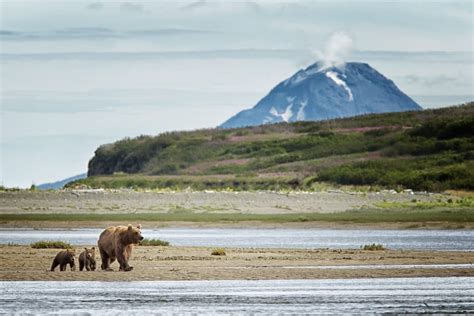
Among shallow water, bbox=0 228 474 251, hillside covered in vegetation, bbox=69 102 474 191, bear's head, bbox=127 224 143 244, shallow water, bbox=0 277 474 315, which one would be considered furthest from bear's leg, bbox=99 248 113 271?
hillside covered in vegetation, bbox=69 102 474 191

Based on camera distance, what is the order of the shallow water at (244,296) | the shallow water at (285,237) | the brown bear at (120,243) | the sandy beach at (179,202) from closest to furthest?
the shallow water at (244,296) → the brown bear at (120,243) → the shallow water at (285,237) → the sandy beach at (179,202)

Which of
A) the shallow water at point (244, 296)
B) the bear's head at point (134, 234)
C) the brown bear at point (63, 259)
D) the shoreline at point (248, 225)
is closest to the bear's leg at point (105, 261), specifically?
the brown bear at point (63, 259)

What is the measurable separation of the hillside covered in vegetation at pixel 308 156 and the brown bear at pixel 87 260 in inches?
1691

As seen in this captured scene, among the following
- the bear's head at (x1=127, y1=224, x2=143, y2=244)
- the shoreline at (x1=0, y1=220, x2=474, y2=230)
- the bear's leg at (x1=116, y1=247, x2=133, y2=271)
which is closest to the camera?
the bear's head at (x1=127, y1=224, x2=143, y2=244)

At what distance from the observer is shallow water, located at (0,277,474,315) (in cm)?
2084

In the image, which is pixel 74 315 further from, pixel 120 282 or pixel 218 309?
pixel 120 282

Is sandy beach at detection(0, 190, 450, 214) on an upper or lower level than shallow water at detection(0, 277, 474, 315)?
upper

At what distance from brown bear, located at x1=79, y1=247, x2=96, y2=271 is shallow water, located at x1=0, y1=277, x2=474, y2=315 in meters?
2.08

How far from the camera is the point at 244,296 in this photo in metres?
23.0

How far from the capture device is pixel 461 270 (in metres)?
27.9

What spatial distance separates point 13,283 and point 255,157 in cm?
7768

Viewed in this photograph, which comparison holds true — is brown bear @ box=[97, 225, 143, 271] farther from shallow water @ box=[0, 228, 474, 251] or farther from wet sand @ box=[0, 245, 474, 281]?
shallow water @ box=[0, 228, 474, 251]

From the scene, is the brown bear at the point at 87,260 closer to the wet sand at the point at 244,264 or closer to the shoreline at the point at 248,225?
the wet sand at the point at 244,264

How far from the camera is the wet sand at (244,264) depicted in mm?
26641
